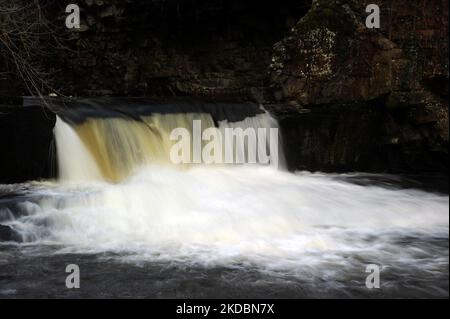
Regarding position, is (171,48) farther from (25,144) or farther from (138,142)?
(25,144)

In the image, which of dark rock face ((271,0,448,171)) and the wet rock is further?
dark rock face ((271,0,448,171))

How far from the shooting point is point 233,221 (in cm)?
625

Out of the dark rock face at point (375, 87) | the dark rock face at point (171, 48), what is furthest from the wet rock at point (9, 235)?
the dark rock face at point (171, 48)

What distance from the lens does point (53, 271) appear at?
4.71m

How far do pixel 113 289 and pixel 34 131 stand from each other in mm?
3976

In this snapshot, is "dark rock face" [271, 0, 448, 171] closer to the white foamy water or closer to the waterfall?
the waterfall

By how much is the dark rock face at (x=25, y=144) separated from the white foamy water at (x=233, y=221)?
1.81ft

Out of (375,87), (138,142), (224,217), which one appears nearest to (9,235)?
(224,217)

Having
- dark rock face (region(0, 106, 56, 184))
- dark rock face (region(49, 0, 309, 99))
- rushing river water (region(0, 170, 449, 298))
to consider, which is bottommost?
rushing river water (region(0, 170, 449, 298))

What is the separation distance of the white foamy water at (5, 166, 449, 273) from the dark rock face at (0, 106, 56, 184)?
0.55 m

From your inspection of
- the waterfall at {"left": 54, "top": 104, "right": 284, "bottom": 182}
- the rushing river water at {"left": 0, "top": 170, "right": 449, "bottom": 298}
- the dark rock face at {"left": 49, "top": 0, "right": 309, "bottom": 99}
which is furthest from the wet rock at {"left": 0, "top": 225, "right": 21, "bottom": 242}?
the dark rock face at {"left": 49, "top": 0, "right": 309, "bottom": 99}

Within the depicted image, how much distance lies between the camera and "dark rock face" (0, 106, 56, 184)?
24.4 ft

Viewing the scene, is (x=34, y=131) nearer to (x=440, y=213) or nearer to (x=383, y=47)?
(x=440, y=213)

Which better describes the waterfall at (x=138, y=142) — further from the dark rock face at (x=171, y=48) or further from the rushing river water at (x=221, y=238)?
the dark rock face at (x=171, y=48)
